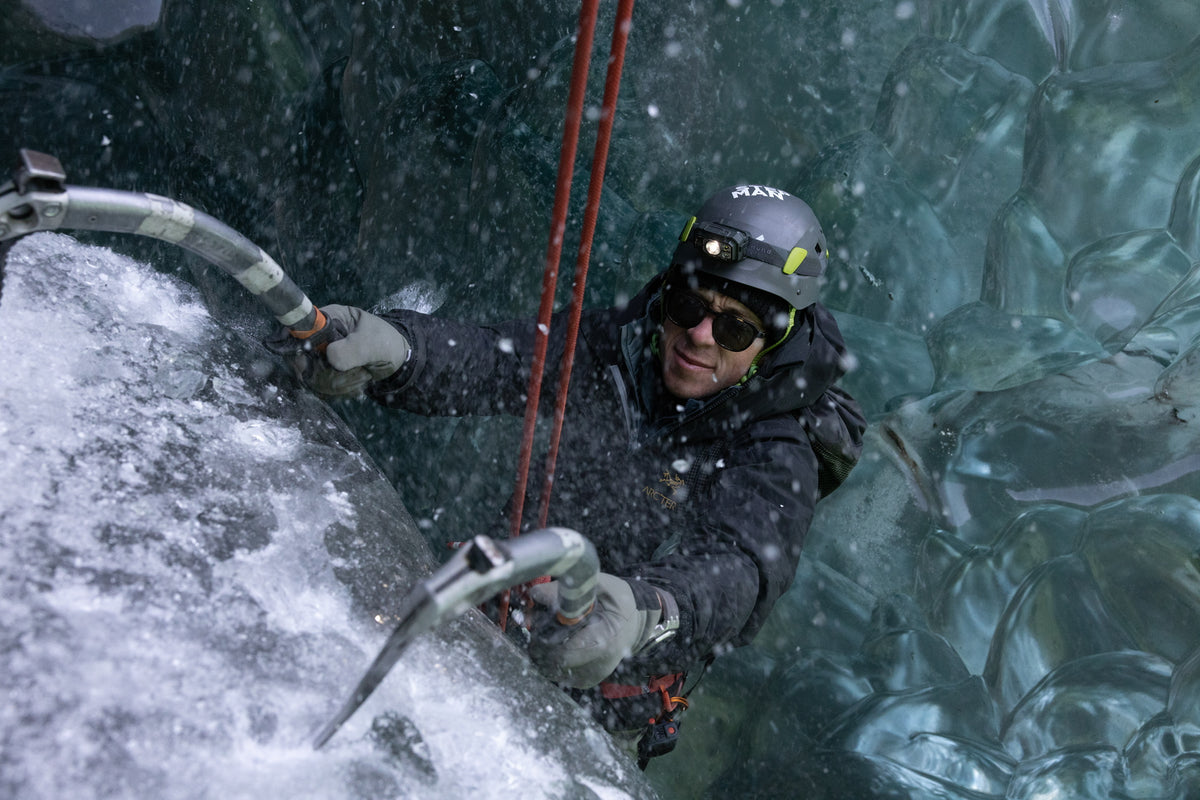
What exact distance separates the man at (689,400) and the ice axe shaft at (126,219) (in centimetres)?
41

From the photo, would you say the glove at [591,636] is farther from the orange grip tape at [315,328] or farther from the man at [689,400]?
the orange grip tape at [315,328]

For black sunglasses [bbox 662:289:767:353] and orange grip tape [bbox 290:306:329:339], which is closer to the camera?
orange grip tape [bbox 290:306:329:339]

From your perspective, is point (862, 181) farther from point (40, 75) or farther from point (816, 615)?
point (40, 75)

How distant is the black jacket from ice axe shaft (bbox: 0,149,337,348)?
0.65 m

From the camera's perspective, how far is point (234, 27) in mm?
2748

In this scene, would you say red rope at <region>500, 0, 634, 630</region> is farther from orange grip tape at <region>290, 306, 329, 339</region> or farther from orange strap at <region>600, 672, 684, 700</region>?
orange strap at <region>600, 672, 684, 700</region>

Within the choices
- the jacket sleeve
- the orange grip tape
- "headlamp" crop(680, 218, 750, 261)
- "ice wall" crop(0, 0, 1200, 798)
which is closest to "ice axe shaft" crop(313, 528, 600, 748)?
the jacket sleeve

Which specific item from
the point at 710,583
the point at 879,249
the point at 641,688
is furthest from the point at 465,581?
the point at 879,249

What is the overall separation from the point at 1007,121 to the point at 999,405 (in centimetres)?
88

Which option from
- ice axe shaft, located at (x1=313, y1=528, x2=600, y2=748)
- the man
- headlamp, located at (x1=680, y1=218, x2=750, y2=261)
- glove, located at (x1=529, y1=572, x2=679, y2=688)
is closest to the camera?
ice axe shaft, located at (x1=313, y1=528, x2=600, y2=748)

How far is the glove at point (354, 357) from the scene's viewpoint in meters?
2.04

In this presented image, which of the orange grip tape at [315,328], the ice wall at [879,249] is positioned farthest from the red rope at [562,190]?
the ice wall at [879,249]

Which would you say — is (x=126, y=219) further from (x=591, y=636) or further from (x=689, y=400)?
(x=689, y=400)

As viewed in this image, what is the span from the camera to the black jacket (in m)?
2.32
